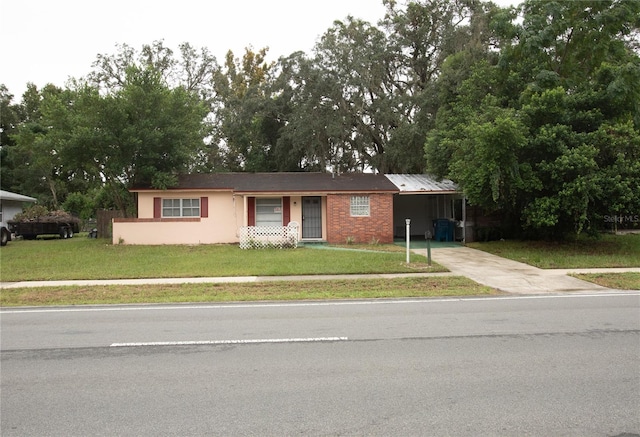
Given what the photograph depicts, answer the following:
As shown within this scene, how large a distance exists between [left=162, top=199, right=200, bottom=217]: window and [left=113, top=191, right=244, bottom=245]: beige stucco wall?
0.71 ft

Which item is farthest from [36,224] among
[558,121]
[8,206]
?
[558,121]

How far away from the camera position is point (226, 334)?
7.19 meters

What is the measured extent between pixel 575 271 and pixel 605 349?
864cm

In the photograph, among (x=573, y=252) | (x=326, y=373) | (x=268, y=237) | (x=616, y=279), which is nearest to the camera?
(x=326, y=373)

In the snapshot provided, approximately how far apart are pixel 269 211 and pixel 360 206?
4462 mm

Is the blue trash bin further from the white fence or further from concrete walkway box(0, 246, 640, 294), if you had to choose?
concrete walkway box(0, 246, 640, 294)

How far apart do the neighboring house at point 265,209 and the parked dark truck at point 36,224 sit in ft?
27.5

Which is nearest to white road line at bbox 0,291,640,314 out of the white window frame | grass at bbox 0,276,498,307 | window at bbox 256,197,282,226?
grass at bbox 0,276,498,307

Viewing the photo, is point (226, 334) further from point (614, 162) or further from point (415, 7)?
point (415, 7)

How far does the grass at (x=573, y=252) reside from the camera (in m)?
15.2

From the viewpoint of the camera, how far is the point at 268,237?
20688 millimetres

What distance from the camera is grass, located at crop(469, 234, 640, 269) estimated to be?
15.2m

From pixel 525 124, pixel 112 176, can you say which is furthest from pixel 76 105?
pixel 525 124

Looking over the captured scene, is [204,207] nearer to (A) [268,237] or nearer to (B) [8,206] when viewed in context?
(A) [268,237]
